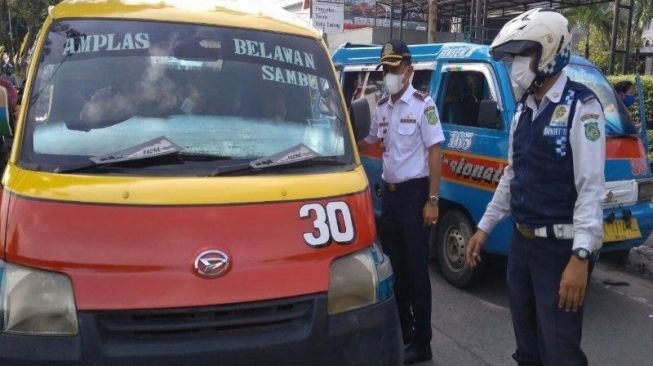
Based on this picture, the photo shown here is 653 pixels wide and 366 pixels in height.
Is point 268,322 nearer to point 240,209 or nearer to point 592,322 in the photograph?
point 240,209

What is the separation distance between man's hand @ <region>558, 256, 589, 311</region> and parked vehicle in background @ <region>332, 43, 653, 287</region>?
7.37 ft

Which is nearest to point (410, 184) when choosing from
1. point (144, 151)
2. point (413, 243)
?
point (413, 243)

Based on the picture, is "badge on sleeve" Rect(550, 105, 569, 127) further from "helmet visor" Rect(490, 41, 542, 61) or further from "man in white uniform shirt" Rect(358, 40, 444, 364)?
"man in white uniform shirt" Rect(358, 40, 444, 364)

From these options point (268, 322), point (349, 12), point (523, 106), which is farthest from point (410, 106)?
point (349, 12)

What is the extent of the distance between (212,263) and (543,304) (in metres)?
1.43

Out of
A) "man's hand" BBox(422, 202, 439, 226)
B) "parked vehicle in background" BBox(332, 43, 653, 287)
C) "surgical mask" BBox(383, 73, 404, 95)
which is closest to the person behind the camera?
"man's hand" BBox(422, 202, 439, 226)

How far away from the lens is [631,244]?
497 cm

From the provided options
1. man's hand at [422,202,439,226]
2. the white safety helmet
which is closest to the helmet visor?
the white safety helmet

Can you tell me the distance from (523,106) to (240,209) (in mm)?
1351

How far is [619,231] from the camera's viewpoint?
4.76m

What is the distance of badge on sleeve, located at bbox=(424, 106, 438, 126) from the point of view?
372 centimetres

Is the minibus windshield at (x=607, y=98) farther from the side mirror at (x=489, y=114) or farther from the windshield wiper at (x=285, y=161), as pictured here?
the windshield wiper at (x=285, y=161)

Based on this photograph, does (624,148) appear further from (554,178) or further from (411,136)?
(554,178)

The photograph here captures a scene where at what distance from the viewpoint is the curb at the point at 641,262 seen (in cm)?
580
